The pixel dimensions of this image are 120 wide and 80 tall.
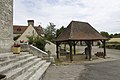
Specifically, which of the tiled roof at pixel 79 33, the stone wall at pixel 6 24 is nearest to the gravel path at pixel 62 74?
the stone wall at pixel 6 24

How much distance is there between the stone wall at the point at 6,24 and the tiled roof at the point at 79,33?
292 inches

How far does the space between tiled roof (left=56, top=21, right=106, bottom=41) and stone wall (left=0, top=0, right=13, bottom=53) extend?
292 inches

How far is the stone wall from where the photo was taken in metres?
12.2

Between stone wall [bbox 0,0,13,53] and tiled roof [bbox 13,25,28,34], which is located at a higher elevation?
tiled roof [bbox 13,25,28,34]

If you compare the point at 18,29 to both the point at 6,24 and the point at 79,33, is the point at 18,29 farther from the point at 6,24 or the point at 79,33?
the point at 6,24

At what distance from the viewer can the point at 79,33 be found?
21375 mm

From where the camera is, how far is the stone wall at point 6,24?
40.2ft

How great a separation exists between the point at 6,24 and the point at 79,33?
993 centimetres

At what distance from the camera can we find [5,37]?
42.8ft

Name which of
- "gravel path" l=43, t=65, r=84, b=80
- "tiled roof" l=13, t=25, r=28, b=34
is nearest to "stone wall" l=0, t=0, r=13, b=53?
"gravel path" l=43, t=65, r=84, b=80

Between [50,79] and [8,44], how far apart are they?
201 inches

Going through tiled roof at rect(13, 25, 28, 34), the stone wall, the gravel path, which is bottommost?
the gravel path

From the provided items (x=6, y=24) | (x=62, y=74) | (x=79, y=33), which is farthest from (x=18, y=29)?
(x=62, y=74)

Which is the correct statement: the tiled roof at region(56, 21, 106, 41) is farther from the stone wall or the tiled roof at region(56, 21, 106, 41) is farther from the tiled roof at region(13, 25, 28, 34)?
the tiled roof at region(13, 25, 28, 34)
